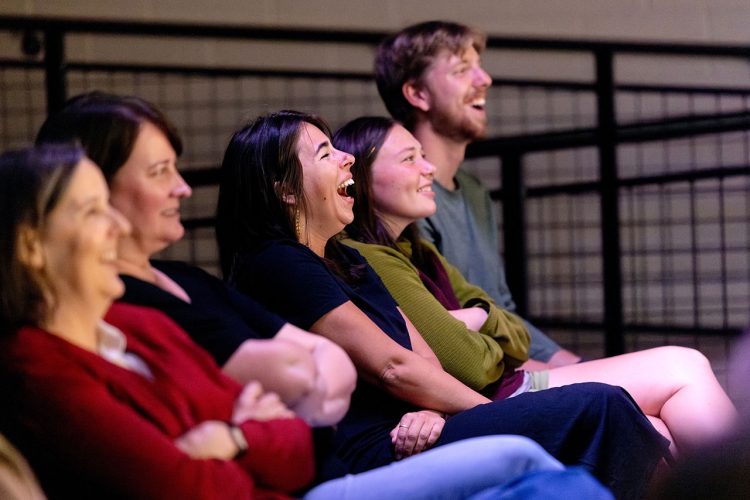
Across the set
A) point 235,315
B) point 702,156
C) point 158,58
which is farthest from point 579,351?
point 235,315

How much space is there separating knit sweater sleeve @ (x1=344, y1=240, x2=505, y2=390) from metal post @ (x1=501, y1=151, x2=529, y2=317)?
123 centimetres

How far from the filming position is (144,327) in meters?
1.27

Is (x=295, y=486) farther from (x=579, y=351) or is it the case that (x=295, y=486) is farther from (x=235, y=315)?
(x=579, y=351)

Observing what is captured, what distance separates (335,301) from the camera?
5.60ft

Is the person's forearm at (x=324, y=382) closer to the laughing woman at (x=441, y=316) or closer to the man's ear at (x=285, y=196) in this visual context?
the man's ear at (x=285, y=196)

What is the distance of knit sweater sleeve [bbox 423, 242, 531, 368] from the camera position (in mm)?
2215

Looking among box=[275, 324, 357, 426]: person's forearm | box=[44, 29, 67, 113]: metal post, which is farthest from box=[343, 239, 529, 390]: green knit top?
box=[44, 29, 67, 113]: metal post

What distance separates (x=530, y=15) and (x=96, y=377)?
402 cm

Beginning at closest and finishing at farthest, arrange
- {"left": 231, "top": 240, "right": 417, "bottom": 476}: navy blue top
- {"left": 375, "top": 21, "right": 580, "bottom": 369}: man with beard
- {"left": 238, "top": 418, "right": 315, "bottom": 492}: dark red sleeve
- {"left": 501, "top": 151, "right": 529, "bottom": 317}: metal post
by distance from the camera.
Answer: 1. {"left": 238, "top": 418, "right": 315, "bottom": 492}: dark red sleeve
2. {"left": 231, "top": 240, "right": 417, "bottom": 476}: navy blue top
3. {"left": 375, "top": 21, "right": 580, "bottom": 369}: man with beard
4. {"left": 501, "top": 151, "right": 529, "bottom": 317}: metal post

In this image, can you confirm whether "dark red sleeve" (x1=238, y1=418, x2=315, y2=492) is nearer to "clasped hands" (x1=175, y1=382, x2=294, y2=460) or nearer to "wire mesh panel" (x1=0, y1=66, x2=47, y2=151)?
"clasped hands" (x1=175, y1=382, x2=294, y2=460)

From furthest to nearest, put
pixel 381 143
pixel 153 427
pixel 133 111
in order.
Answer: pixel 381 143, pixel 133 111, pixel 153 427

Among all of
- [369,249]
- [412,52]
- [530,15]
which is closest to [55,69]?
[412,52]

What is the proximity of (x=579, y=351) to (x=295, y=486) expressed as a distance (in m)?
3.17

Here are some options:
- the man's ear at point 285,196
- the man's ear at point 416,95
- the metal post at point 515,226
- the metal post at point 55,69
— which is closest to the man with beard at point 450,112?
the man's ear at point 416,95
